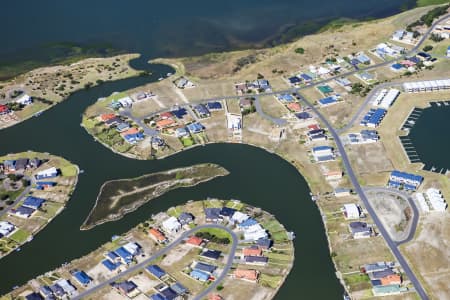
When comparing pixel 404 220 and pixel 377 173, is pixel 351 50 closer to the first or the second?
pixel 377 173

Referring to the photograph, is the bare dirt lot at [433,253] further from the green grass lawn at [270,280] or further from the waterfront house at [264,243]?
the waterfront house at [264,243]

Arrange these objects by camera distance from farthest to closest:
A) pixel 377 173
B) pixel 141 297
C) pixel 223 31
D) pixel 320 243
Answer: pixel 223 31 < pixel 377 173 < pixel 320 243 < pixel 141 297

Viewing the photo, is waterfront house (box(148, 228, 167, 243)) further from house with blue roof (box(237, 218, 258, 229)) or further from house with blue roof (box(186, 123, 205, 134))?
house with blue roof (box(186, 123, 205, 134))

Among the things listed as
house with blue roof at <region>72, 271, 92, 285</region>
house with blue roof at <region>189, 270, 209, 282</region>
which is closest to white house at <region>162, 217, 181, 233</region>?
house with blue roof at <region>189, 270, 209, 282</region>

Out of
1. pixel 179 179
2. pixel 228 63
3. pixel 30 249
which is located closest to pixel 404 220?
pixel 179 179

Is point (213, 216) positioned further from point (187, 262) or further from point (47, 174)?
point (47, 174)

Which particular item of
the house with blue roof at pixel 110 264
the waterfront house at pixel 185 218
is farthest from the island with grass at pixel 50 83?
the waterfront house at pixel 185 218

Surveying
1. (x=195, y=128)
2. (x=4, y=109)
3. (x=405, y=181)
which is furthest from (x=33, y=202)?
(x=405, y=181)
